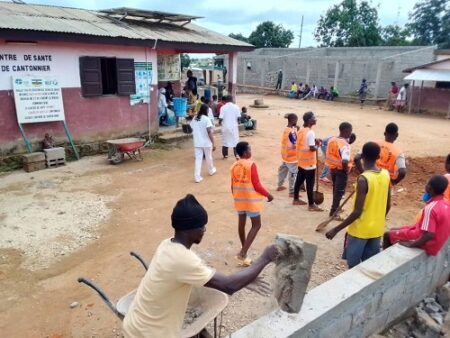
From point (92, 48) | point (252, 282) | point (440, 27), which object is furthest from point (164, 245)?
point (440, 27)

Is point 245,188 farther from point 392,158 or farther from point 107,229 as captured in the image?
point 107,229

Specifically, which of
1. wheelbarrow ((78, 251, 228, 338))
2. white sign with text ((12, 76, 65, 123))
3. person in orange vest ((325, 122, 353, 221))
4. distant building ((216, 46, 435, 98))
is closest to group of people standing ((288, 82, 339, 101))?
distant building ((216, 46, 435, 98))

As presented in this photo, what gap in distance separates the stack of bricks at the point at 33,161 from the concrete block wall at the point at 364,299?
760cm

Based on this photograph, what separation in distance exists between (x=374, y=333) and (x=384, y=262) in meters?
0.71

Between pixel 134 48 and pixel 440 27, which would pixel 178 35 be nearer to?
pixel 134 48

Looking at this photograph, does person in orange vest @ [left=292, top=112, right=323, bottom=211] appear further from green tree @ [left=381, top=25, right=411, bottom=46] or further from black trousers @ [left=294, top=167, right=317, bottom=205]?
green tree @ [left=381, top=25, right=411, bottom=46]

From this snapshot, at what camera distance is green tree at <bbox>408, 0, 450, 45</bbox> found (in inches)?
1554

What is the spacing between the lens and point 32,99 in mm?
9000

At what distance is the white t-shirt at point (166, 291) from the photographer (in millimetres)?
2096

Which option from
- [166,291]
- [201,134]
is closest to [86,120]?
[201,134]

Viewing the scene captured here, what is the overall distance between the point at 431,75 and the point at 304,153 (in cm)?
1636

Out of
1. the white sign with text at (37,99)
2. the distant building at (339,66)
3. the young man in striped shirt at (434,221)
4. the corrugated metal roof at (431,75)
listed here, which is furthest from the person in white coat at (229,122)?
the distant building at (339,66)

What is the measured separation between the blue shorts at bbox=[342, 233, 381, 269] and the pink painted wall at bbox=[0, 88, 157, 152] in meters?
8.02

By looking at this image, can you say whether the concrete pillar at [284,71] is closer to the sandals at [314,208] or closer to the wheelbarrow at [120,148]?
the wheelbarrow at [120,148]
